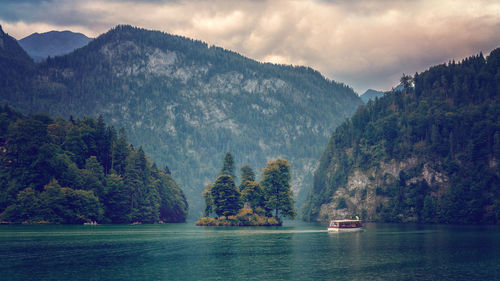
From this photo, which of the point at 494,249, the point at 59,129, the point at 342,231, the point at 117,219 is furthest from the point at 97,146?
the point at 494,249

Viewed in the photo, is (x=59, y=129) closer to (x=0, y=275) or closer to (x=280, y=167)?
(x=280, y=167)

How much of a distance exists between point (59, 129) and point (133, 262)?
133610 millimetres

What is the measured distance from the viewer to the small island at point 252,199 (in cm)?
17250

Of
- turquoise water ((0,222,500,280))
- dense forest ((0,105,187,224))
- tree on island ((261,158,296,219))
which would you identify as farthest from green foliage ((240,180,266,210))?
turquoise water ((0,222,500,280))

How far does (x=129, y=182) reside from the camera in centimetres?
19175

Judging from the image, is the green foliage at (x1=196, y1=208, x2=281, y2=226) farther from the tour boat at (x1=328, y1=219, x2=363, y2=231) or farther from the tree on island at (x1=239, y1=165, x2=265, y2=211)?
the tour boat at (x1=328, y1=219, x2=363, y2=231)

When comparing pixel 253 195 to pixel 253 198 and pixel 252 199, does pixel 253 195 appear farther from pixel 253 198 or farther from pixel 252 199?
pixel 252 199

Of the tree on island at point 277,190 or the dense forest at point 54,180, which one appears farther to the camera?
the tree on island at point 277,190

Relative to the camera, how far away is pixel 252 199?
177 m

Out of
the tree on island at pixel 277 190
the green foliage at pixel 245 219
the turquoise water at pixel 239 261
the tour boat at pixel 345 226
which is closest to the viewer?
the turquoise water at pixel 239 261

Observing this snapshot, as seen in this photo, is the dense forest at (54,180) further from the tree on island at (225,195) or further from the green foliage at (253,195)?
the green foliage at (253,195)

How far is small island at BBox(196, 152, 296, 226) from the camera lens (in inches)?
6791

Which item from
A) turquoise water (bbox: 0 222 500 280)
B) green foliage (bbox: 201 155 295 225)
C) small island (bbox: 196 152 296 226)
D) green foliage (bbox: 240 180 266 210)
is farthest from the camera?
green foliage (bbox: 240 180 266 210)

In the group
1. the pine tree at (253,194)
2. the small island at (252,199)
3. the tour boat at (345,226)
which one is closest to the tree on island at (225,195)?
the small island at (252,199)
